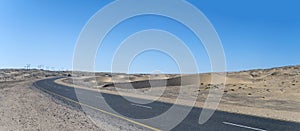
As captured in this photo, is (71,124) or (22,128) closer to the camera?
(22,128)

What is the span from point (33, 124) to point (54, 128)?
4.58 ft

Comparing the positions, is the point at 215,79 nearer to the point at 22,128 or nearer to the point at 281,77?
Answer: the point at 281,77

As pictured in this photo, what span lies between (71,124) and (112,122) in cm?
159

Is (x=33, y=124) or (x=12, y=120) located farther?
(x=12, y=120)

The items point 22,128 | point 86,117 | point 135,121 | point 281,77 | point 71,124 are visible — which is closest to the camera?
point 22,128

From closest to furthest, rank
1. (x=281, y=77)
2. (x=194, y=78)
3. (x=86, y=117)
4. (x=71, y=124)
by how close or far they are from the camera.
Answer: (x=71, y=124)
(x=86, y=117)
(x=281, y=77)
(x=194, y=78)

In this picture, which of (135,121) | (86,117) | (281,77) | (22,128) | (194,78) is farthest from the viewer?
(194,78)

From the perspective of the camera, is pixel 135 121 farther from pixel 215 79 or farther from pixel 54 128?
pixel 215 79

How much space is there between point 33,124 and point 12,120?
1755mm

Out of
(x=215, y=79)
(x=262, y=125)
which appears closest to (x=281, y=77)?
(x=215, y=79)

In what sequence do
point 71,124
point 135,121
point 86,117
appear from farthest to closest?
point 86,117 < point 135,121 < point 71,124

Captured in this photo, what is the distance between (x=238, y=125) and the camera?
12.4 meters

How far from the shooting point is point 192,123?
12.5 m

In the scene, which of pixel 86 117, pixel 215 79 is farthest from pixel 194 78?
pixel 86 117
